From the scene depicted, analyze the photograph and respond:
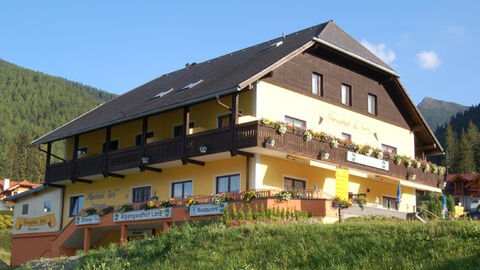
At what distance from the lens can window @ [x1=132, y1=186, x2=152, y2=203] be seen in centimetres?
3191

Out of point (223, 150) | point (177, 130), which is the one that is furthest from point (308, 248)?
point (177, 130)

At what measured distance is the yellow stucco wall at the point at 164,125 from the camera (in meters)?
28.2

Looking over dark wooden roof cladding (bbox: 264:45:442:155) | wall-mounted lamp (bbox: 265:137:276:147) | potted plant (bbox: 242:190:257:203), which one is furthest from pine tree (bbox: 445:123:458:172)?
potted plant (bbox: 242:190:257:203)

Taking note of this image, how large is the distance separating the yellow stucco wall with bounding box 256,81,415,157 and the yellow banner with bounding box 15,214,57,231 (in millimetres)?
16118

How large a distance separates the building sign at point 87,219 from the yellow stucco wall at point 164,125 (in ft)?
13.9

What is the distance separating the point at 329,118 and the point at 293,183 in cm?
409

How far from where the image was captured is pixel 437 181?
34906 mm

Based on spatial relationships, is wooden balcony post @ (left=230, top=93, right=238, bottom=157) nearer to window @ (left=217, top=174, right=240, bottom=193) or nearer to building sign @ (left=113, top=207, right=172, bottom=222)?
window @ (left=217, top=174, right=240, bottom=193)

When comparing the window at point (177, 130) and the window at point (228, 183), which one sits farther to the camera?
the window at point (177, 130)

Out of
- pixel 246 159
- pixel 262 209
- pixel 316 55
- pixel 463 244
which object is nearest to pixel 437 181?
pixel 316 55

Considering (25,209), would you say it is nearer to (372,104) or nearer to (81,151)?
(81,151)

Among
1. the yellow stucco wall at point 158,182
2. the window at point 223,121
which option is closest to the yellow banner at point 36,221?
the yellow stucco wall at point 158,182

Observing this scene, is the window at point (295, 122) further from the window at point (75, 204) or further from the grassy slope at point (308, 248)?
the window at point (75, 204)

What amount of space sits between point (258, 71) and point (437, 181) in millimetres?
13631
